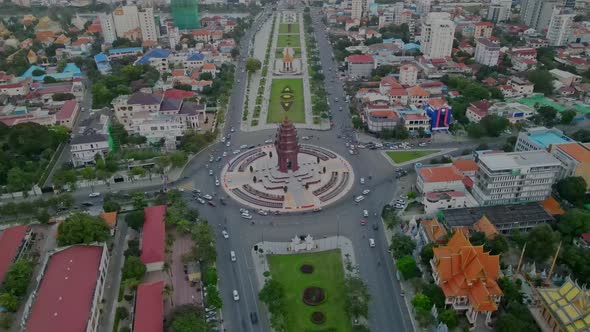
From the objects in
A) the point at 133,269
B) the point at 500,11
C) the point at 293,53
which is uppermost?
the point at 500,11

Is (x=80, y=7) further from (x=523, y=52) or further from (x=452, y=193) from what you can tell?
(x=452, y=193)

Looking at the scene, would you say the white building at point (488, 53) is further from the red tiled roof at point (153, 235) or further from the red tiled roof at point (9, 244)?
the red tiled roof at point (9, 244)

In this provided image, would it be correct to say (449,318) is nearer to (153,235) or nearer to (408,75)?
(153,235)

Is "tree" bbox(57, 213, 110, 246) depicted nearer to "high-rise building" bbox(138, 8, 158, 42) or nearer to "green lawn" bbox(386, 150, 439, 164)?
"green lawn" bbox(386, 150, 439, 164)

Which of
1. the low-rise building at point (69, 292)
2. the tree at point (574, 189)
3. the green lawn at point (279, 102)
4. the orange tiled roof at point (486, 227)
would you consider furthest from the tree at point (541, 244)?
the green lawn at point (279, 102)

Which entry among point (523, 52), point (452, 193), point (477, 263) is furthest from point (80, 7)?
point (477, 263)

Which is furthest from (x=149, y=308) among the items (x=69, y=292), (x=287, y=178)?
(x=287, y=178)
